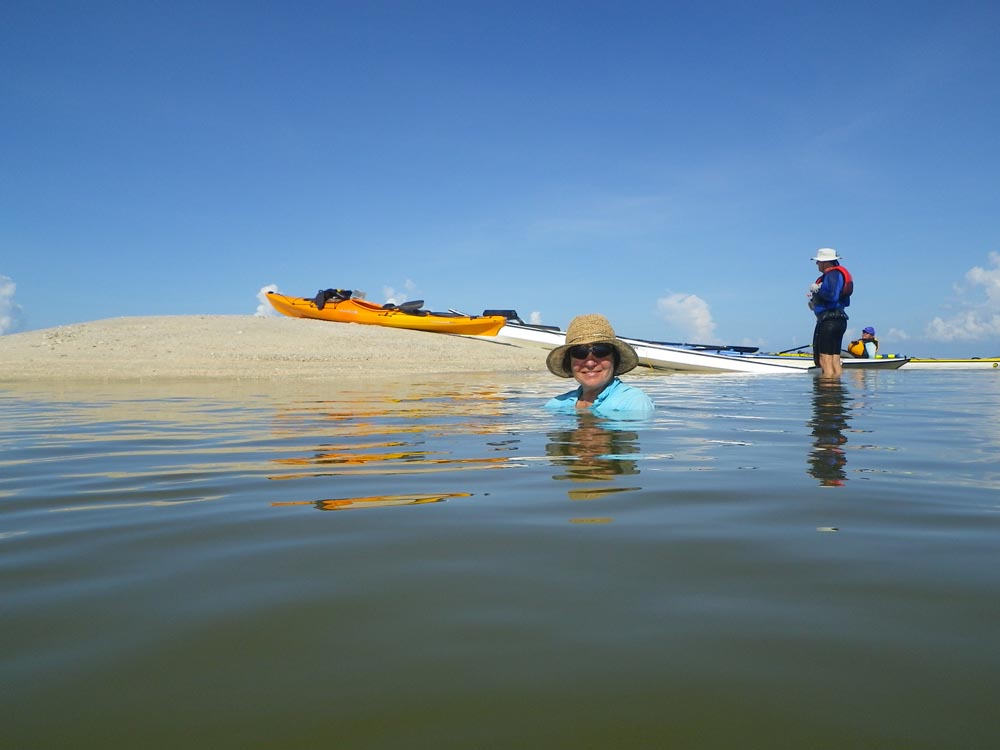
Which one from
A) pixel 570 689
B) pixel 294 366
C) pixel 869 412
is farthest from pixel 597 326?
pixel 294 366

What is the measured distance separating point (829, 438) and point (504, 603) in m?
3.79

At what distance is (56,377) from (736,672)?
15643 mm

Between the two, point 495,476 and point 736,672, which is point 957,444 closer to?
point 495,476

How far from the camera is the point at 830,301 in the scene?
11.3 m

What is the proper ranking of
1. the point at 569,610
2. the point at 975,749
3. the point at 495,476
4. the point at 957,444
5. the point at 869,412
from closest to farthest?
the point at 975,749, the point at 569,610, the point at 495,476, the point at 957,444, the point at 869,412

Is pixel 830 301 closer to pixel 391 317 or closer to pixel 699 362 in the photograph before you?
pixel 699 362

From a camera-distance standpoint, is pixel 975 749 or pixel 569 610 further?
pixel 569 610

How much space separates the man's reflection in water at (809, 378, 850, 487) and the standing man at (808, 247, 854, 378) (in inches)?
109

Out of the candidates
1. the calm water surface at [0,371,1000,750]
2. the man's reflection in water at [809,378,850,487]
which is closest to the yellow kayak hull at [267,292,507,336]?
the man's reflection in water at [809,378,850,487]

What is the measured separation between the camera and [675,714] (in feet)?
3.66

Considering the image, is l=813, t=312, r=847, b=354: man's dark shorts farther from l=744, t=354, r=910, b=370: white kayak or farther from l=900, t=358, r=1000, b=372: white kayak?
l=900, t=358, r=1000, b=372: white kayak

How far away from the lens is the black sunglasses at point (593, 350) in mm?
5527

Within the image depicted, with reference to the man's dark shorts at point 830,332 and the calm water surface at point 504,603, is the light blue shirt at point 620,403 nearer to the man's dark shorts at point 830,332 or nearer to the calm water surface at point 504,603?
the calm water surface at point 504,603

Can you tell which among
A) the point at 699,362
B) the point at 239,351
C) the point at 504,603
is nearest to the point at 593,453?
the point at 504,603
